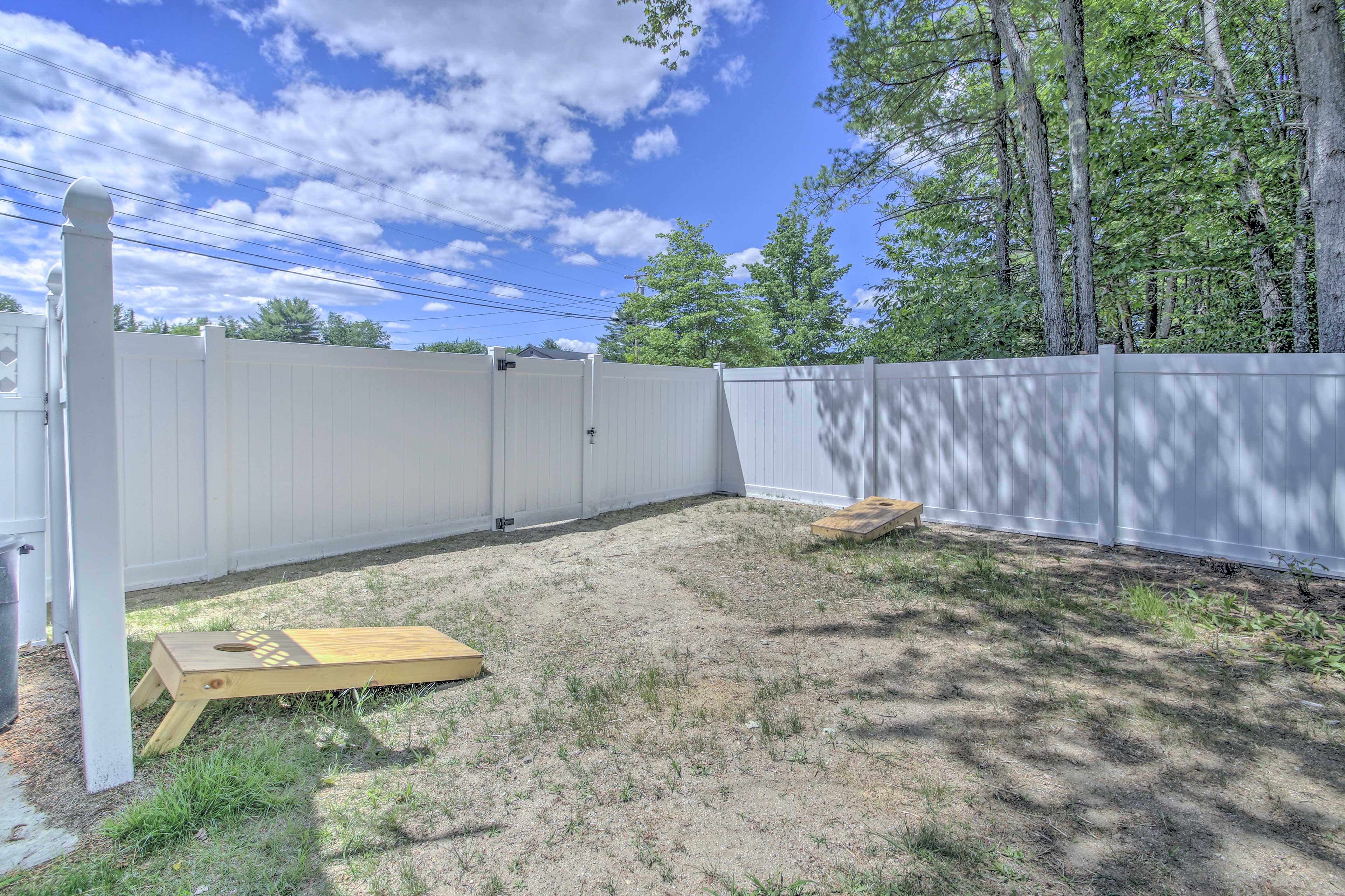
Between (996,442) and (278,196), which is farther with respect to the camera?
(278,196)

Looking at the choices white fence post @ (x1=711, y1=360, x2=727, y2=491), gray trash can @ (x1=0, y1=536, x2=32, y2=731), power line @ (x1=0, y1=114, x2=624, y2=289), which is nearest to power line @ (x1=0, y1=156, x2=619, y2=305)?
power line @ (x1=0, y1=114, x2=624, y2=289)

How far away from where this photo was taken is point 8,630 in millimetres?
2186

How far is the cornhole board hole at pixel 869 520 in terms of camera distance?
5258 millimetres

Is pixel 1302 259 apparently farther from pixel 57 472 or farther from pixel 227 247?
pixel 227 247

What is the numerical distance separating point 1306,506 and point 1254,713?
296 centimetres

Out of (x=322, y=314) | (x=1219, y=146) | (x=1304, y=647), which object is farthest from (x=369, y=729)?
(x=322, y=314)

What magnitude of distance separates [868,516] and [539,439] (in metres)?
3.34

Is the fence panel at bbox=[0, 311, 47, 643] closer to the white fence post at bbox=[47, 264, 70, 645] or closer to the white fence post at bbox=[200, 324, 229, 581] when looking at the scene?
the white fence post at bbox=[47, 264, 70, 645]

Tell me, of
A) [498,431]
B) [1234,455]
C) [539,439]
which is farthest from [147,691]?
[1234,455]

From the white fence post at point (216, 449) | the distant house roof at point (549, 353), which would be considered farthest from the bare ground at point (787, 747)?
the distant house roof at point (549, 353)

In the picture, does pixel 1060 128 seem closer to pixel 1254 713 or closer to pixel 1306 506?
pixel 1306 506

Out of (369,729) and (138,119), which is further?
(138,119)

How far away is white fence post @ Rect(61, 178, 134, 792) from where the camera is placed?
5.67ft

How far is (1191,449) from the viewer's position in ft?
15.6
